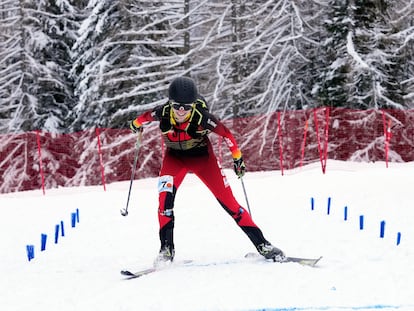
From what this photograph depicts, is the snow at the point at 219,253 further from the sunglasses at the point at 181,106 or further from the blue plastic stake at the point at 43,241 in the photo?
the sunglasses at the point at 181,106

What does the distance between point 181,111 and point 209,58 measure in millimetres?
17300

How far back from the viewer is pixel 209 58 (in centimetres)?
→ 2222

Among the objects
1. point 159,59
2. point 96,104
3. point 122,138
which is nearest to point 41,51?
point 96,104

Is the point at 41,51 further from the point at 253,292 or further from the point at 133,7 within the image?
the point at 253,292

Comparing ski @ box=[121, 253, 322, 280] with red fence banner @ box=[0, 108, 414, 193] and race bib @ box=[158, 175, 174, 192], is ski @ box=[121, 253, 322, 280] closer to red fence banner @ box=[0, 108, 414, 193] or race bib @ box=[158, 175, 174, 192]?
race bib @ box=[158, 175, 174, 192]

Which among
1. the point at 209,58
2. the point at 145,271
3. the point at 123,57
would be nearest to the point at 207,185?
the point at 145,271

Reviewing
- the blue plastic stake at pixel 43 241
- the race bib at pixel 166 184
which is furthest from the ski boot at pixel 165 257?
the blue plastic stake at pixel 43 241

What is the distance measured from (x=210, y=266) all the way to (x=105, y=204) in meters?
5.72

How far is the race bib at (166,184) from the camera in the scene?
5566 millimetres

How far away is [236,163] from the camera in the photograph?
5.62 meters

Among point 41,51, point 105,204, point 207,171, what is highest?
point 41,51

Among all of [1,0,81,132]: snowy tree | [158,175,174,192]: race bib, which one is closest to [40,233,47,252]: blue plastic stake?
[158,175,174,192]: race bib

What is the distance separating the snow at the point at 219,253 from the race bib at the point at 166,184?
0.83 meters

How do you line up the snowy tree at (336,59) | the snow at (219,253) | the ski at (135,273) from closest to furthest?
the snow at (219,253) → the ski at (135,273) → the snowy tree at (336,59)
